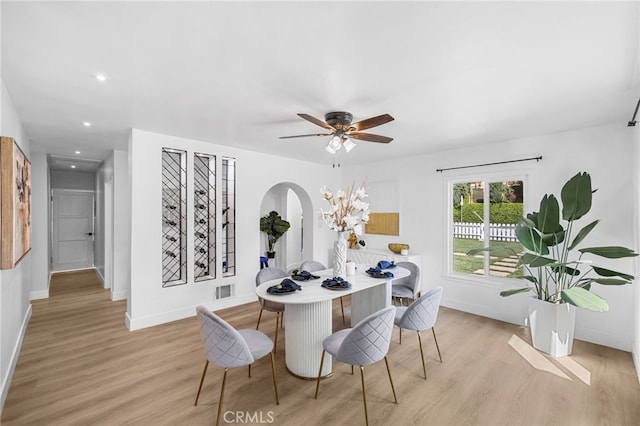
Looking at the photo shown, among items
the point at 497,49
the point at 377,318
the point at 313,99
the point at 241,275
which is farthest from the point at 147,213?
the point at 497,49

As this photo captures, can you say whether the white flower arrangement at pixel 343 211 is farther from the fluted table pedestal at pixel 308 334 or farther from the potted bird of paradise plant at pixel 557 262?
the potted bird of paradise plant at pixel 557 262

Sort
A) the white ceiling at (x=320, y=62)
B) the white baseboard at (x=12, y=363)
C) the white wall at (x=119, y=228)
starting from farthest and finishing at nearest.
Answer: the white wall at (x=119, y=228)
the white baseboard at (x=12, y=363)
the white ceiling at (x=320, y=62)

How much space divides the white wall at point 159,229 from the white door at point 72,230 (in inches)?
200

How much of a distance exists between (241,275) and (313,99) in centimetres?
323

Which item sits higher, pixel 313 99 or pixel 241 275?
pixel 313 99

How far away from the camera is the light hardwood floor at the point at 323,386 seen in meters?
2.11

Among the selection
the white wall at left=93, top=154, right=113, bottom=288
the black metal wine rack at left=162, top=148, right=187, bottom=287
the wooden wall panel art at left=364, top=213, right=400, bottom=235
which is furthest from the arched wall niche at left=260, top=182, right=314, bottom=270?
the white wall at left=93, top=154, right=113, bottom=288

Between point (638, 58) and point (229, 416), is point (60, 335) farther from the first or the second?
point (638, 58)

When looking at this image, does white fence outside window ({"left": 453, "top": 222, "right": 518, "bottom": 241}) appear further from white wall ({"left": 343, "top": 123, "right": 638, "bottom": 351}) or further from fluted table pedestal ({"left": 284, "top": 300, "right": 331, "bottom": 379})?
fluted table pedestal ({"left": 284, "top": 300, "right": 331, "bottom": 379})

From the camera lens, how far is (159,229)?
3.85 meters

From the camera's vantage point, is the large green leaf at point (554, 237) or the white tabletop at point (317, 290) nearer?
the white tabletop at point (317, 290)

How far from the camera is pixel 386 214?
5.59 metres

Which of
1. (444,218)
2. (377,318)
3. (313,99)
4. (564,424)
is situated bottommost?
(564,424)

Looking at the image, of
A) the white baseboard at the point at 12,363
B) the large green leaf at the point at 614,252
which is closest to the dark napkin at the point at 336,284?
the large green leaf at the point at 614,252
